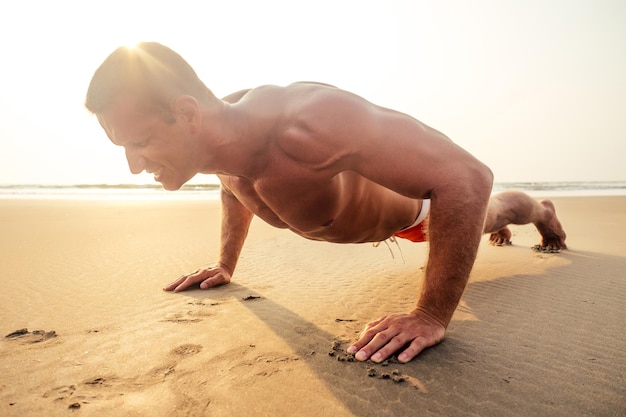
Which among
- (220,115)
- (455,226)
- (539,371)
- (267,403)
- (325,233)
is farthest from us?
(325,233)

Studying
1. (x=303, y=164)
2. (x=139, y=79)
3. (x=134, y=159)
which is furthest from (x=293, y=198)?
(x=139, y=79)

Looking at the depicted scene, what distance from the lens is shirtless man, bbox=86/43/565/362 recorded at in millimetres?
1871

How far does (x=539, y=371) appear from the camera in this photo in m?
1.78

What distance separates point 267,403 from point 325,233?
1.25 meters

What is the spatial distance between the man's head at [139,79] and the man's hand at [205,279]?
5.10 ft

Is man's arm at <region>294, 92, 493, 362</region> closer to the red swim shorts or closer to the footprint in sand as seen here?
the red swim shorts

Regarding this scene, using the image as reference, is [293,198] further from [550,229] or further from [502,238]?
[502,238]

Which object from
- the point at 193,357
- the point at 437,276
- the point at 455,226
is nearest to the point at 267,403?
the point at 193,357

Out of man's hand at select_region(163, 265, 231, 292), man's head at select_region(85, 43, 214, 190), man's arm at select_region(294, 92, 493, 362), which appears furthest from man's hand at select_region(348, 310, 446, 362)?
man's hand at select_region(163, 265, 231, 292)

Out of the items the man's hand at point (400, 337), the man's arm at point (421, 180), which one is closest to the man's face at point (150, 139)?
the man's arm at point (421, 180)

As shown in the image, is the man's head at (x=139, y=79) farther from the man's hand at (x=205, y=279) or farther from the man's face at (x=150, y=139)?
the man's hand at (x=205, y=279)

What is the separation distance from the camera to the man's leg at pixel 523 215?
3.87 meters

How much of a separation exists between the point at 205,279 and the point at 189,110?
1.64m

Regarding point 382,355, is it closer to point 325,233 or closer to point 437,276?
point 437,276
